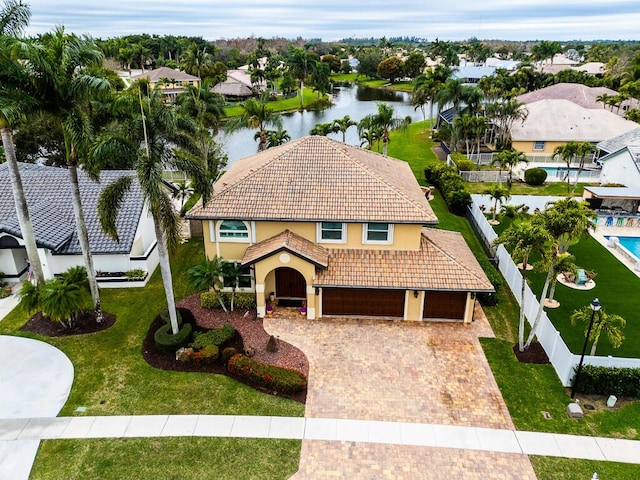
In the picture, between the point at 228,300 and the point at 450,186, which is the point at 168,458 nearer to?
the point at 228,300

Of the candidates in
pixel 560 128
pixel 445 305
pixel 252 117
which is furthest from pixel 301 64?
pixel 445 305

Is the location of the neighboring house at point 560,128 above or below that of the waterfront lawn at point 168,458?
above

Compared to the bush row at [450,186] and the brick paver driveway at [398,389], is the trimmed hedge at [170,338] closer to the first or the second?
the brick paver driveway at [398,389]

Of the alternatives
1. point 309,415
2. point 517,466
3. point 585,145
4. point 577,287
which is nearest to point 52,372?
point 309,415

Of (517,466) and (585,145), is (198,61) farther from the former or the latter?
(517,466)

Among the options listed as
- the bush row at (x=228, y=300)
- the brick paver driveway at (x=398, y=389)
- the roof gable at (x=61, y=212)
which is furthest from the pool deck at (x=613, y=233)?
the roof gable at (x=61, y=212)
